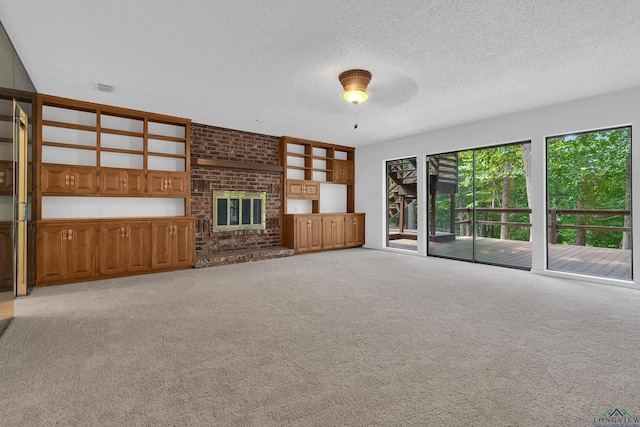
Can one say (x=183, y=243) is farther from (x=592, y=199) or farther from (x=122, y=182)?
(x=592, y=199)

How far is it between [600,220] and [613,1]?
3.65 meters

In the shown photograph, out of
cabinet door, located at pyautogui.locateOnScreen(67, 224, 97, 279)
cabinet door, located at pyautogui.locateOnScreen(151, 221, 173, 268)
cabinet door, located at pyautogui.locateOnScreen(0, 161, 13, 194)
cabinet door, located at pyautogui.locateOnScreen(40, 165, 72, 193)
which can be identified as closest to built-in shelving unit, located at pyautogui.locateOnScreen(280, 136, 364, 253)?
cabinet door, located at pyautogui.locateOnScreen(151, 221, 173, 268)

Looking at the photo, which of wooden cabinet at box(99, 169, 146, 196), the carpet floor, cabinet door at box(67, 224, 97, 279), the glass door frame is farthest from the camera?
wooden cabinet at box(99, 169, 146, 196)

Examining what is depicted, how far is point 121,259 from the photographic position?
4707 mm

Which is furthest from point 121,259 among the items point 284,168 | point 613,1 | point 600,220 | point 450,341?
point 600,220

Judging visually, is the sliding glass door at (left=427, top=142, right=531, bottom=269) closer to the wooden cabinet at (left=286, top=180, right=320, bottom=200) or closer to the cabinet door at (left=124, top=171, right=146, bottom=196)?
the wooden cabinet at (left=286, top=180, right=320, bottom=200)

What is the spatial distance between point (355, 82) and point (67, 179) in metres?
4.28

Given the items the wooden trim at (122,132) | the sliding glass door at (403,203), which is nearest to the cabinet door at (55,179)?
the wooden trim at (122,132)

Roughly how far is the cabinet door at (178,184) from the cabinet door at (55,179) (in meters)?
1.36

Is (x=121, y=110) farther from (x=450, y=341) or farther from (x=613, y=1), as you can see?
(x=613, y=1)

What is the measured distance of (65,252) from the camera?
4293 millimetres

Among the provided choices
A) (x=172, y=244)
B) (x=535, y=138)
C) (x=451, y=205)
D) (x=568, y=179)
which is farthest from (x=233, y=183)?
(x=568, y=179)

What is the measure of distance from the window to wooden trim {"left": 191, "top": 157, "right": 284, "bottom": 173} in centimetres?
51

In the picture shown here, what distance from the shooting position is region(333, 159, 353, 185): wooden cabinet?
7.95 metres
